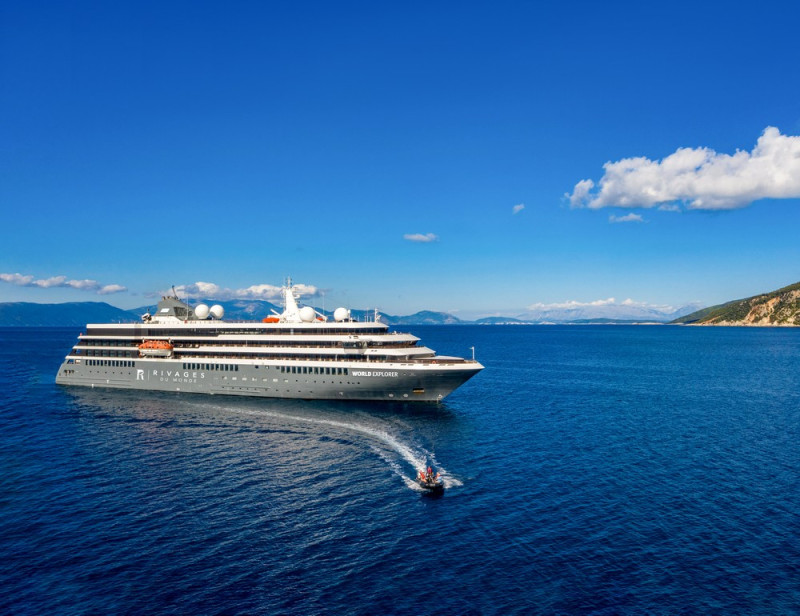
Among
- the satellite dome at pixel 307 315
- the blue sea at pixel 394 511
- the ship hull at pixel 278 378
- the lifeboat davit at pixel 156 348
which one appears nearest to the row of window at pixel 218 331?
the lifeboat davit at pixel 156 348

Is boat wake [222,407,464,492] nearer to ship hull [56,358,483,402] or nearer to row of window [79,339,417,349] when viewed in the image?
ship hull [56,358,483,402]

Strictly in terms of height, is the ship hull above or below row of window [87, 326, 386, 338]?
below

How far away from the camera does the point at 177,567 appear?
2880 cm

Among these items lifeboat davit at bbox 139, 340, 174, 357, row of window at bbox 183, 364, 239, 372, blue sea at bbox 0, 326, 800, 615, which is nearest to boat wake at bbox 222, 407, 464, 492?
blue sea at bbox 0, 326, 800, 615

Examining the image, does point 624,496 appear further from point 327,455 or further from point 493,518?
point 327,455

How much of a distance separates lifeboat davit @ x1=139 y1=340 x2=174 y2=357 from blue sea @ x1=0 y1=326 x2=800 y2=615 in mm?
16031

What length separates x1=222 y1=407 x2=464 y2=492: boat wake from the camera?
42.6 meters

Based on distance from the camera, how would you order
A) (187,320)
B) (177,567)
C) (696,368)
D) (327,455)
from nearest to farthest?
1. (177,567)
2. (327,455)
3. (187,320)
4. (696,368)

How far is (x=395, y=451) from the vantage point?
1967 inches

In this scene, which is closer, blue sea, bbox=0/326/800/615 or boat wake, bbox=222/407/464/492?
blue sea, bbox=0/326/800/615

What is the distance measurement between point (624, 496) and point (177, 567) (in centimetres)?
3250

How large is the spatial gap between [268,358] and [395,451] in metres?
35.2

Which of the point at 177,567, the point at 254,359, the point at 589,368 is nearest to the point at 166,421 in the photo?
the point at 254,359

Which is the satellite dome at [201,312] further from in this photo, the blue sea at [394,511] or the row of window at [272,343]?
the blue sea at [394,511]
